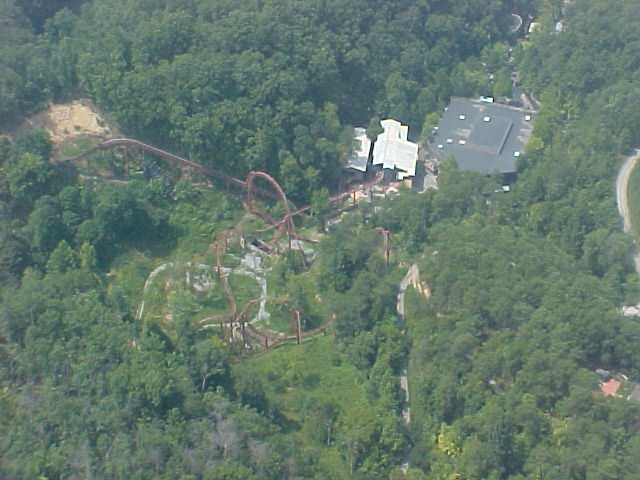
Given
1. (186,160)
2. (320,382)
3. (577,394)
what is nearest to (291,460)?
(320,382)

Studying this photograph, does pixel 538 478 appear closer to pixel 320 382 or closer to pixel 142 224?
pixel 320 382

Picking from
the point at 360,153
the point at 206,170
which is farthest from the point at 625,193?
the point at 206,170

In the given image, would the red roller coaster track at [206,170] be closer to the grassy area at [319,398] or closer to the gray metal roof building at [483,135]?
the gray metal roof building at [483,135]

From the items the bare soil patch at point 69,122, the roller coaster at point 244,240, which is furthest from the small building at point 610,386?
the bare soil patch at point 69,122

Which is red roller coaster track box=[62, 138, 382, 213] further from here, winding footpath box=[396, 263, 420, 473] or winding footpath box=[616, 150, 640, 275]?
winding footpath box=[616, 150, 640, 275]

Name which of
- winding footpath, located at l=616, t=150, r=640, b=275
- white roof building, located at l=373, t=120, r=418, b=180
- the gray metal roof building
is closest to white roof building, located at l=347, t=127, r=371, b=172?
white roof building, located at l=373, t=120, r=418, b=180
